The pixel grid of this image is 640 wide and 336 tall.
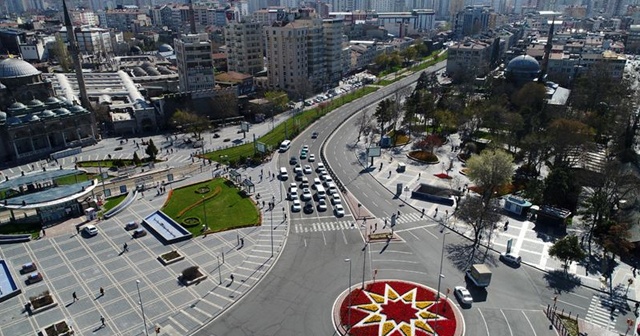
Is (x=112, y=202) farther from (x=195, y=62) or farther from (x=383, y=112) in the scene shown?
(x=195, y=62)

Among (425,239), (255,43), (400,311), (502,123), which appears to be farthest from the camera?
(255,43)

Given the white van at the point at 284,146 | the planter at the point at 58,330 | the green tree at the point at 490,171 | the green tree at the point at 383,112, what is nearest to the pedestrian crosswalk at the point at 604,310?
the green tree at the point at 490,171

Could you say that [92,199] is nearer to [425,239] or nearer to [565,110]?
[425,239]

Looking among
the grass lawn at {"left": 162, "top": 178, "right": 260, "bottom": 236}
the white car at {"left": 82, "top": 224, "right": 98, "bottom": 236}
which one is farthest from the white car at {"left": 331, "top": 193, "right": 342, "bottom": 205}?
the white car at {"left": 82, "top": 224, "right": 98, "bottom": 236}

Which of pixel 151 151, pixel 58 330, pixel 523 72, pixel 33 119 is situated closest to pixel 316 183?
pixel 151 151

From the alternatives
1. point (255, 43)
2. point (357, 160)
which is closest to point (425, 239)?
point (357, 160)

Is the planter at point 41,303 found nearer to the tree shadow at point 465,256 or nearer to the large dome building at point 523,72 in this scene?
the tree shadow at point 465,256
